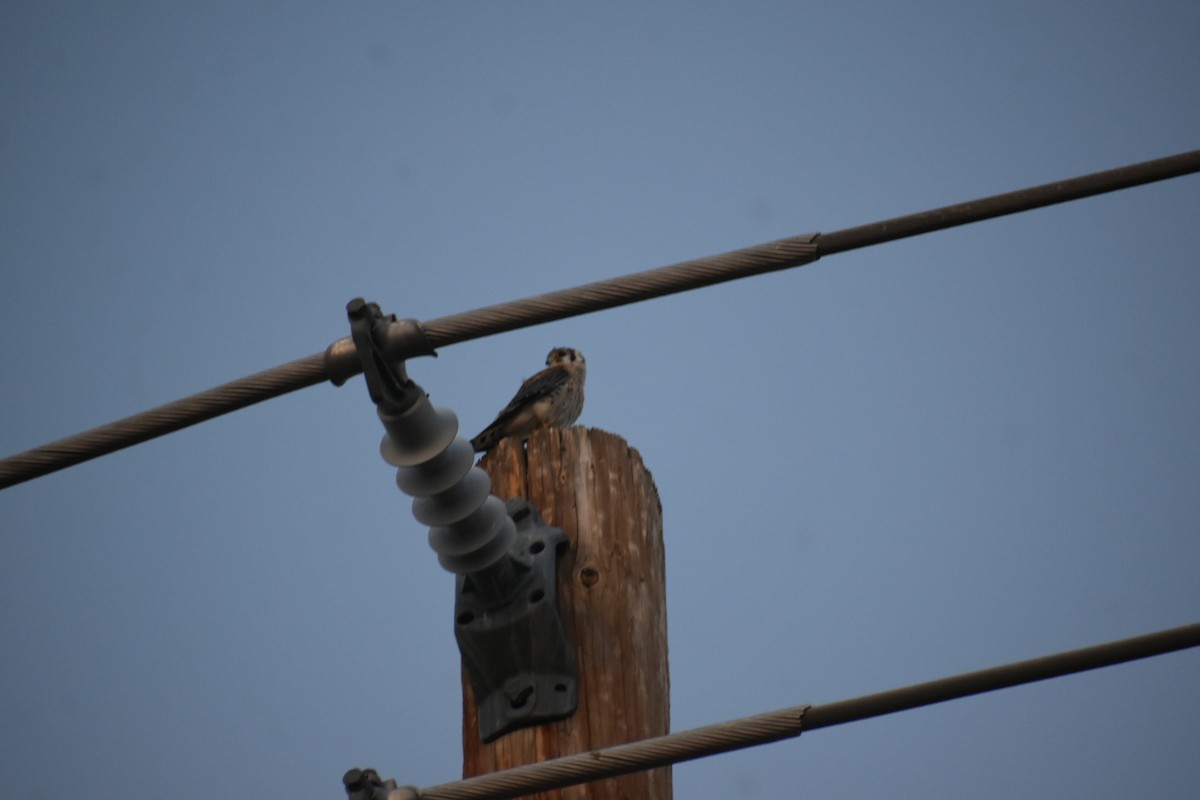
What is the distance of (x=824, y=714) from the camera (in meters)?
2.75

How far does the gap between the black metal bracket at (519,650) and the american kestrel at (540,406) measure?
5.32 m

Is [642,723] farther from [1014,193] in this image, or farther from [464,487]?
[1014,193]

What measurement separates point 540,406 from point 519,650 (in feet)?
20.2

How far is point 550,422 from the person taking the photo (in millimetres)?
9594

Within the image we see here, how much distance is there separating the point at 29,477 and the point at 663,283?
133 cm

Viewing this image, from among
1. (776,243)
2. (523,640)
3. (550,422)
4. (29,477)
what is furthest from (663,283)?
(550,422)

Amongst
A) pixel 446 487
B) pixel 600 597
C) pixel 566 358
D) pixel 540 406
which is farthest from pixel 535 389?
pixel 446 487

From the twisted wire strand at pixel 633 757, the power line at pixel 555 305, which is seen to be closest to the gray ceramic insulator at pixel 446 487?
the power line at pixel 555 305

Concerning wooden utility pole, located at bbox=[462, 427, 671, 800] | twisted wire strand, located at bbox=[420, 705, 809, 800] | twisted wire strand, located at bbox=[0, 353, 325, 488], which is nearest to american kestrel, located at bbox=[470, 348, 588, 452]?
wooden utility pole, located at bbox=[462, 427, 671, 800]

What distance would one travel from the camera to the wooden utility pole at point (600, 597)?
10.5 feet

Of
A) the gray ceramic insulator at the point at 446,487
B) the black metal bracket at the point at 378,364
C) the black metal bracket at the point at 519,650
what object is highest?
the black metal bracket at the point at 378,364

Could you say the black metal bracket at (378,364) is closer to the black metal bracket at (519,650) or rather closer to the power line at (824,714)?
the black metal bracket at (519,650)

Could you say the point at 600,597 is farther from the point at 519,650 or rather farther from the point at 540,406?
the point at 540,406

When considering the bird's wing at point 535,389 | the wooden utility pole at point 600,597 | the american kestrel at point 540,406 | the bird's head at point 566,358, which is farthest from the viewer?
the bird's head at point 566,358
